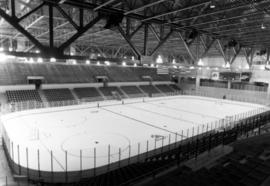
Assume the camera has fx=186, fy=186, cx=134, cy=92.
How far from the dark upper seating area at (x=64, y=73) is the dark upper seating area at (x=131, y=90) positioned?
1.71 metres

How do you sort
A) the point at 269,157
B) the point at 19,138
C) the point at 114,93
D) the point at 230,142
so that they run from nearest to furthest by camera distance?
the point at 269,157 < the point at 230,142 < the point at 19,138 < the point at 114,93

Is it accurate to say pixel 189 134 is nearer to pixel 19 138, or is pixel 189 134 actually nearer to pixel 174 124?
pixel 174 124

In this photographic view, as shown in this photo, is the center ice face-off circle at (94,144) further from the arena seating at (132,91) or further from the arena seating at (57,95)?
the arena seating at (132,91)

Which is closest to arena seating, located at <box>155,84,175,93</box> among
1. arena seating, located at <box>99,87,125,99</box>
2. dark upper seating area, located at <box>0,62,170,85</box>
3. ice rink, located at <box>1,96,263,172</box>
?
dark upper seating area, located at <box>0,62,170,85</box>

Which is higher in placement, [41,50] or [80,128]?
[41,50]

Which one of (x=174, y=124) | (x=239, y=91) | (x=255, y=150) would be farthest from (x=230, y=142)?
(x=239, y=91)

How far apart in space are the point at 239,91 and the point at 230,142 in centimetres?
2289

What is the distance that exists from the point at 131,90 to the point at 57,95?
10.7 metres

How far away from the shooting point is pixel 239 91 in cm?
2805

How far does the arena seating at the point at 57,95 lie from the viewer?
799 inches

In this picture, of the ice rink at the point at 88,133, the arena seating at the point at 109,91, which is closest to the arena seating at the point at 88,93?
the arena seating at the point at 109,91

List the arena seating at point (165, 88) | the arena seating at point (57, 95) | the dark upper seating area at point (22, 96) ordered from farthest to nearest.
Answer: the arena seating at point (165, 88)
the arena seating at point (57, 95)
the dark upper seating area at point (22, 96)

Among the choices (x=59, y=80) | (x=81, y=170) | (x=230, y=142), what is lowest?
(x=81, y=170)

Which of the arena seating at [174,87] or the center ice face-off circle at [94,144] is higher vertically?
the arena seating at [174,87]
